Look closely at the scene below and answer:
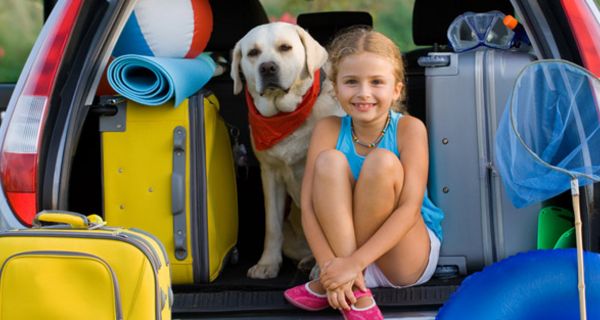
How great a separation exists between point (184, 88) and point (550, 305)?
1351 mm

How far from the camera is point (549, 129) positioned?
222cm

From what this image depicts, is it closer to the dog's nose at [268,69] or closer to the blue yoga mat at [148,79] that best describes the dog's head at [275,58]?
the dog's nose at [268,69]

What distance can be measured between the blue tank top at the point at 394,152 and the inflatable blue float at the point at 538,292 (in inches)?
23.9

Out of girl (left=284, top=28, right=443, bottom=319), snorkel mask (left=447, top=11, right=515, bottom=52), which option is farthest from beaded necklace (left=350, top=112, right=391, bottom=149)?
snorkel mask (left=447, top=11, right=515, bottom=52)

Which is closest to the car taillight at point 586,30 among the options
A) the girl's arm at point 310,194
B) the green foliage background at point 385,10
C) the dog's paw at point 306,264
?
the girl's arm at point 310,194

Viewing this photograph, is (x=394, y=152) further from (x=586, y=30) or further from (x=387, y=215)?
(x=586, y=30)

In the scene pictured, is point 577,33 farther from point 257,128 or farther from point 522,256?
point 257,128

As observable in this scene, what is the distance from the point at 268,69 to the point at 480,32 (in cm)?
78

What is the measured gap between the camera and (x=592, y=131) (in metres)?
2.22

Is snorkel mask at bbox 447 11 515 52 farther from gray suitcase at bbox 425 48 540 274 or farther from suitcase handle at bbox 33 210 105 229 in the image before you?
suitcase handle at bbox 33 210 105 229

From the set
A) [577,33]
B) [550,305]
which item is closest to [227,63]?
[577,33]

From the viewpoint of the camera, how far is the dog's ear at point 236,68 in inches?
130

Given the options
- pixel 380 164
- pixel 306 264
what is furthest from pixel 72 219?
pixel 306 264

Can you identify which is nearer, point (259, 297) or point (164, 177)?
point (259, 297)
